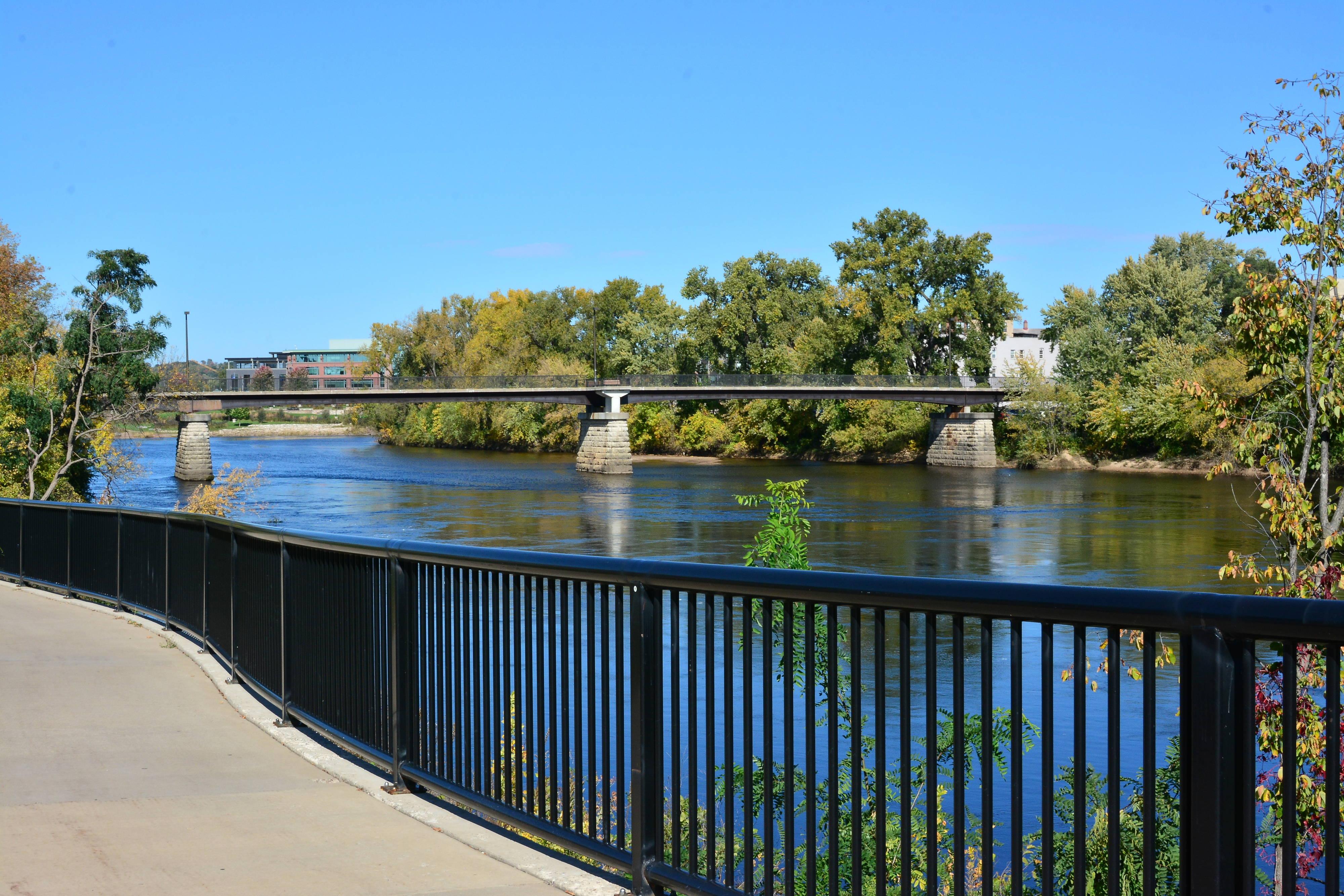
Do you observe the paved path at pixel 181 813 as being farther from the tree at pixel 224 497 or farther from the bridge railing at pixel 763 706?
the tree at pixel 224 497

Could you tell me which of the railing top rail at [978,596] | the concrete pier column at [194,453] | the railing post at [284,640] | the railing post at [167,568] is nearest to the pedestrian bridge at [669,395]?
the concrete pier column at [194,453]

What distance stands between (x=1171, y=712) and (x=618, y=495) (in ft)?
157

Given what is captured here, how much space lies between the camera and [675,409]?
10119cm

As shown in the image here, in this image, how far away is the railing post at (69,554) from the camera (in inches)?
507

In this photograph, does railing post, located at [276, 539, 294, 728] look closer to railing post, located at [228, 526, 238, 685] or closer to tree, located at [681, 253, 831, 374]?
railing post, located at [228, 526, 238, 685]

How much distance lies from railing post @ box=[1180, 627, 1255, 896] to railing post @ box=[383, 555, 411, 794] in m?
3.64

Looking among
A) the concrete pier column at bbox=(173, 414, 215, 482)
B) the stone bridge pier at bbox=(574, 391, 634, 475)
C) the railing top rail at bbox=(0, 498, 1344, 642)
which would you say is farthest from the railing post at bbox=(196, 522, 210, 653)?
the stone bridge pier at bbox=(574, 391, 634, 475)

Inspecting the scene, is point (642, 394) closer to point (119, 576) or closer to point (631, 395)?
point (631, 395)

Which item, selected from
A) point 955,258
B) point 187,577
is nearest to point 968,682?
point 187,577

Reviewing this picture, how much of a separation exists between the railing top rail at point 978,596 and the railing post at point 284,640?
2.34 metres

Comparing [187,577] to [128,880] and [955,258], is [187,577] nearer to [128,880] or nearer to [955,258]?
[128,880]

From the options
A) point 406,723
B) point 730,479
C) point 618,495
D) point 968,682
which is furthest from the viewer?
point 730,479

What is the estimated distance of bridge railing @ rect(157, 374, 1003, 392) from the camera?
274 ft

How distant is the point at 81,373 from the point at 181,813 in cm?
3324
